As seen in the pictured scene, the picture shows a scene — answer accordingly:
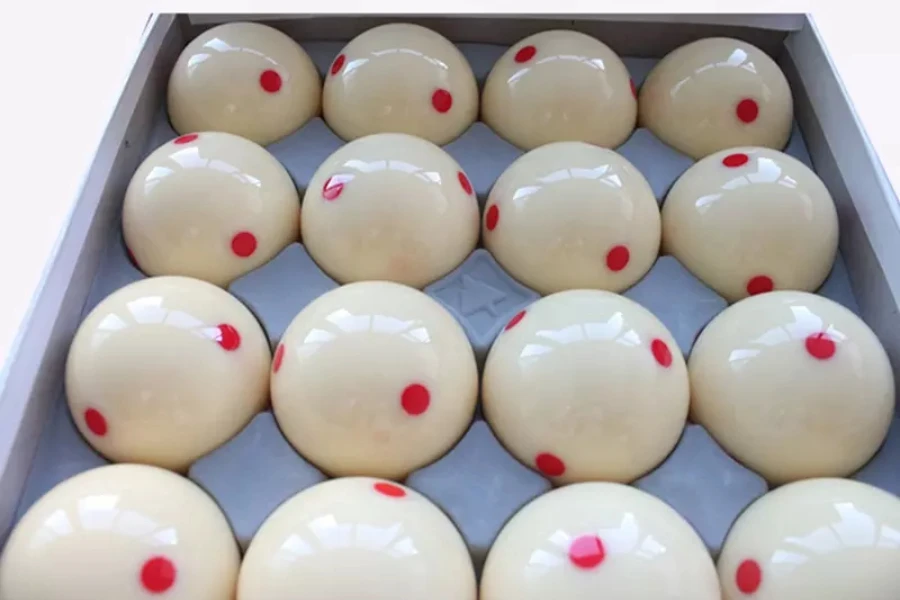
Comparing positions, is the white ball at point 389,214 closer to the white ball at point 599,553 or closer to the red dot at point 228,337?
the red dot at point 228,337

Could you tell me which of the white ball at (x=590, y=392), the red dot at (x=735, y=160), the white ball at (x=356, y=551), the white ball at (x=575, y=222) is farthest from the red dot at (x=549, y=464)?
the red dot at (x=735, y=160)

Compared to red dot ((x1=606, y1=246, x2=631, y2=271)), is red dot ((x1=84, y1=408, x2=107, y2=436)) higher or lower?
red dot ((x1=606, y1=246, x2=631, y2=271))

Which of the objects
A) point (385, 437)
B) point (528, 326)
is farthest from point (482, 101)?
point (385, 437)

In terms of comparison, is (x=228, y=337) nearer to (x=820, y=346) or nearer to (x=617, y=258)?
(x=617, y=258)

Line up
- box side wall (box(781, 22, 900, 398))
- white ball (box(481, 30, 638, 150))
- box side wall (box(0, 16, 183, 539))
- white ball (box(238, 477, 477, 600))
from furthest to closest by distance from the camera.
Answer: white ball (box(481, 30, 638, 150)) < box side wall (box(781, 22, 900, 398)) < box side wall (box(0, 16, 183, 539)) < white ball (box(238, 477, 477, 600))

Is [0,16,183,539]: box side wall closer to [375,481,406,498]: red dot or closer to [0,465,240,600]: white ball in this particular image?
[0,465,240,600]: white ball

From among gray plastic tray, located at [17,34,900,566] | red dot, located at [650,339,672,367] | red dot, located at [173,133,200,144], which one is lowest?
gray plastic tray, located at [17,34,900,566]

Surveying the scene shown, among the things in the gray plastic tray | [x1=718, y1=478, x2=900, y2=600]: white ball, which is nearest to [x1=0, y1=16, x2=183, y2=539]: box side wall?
the gray plastic tray
